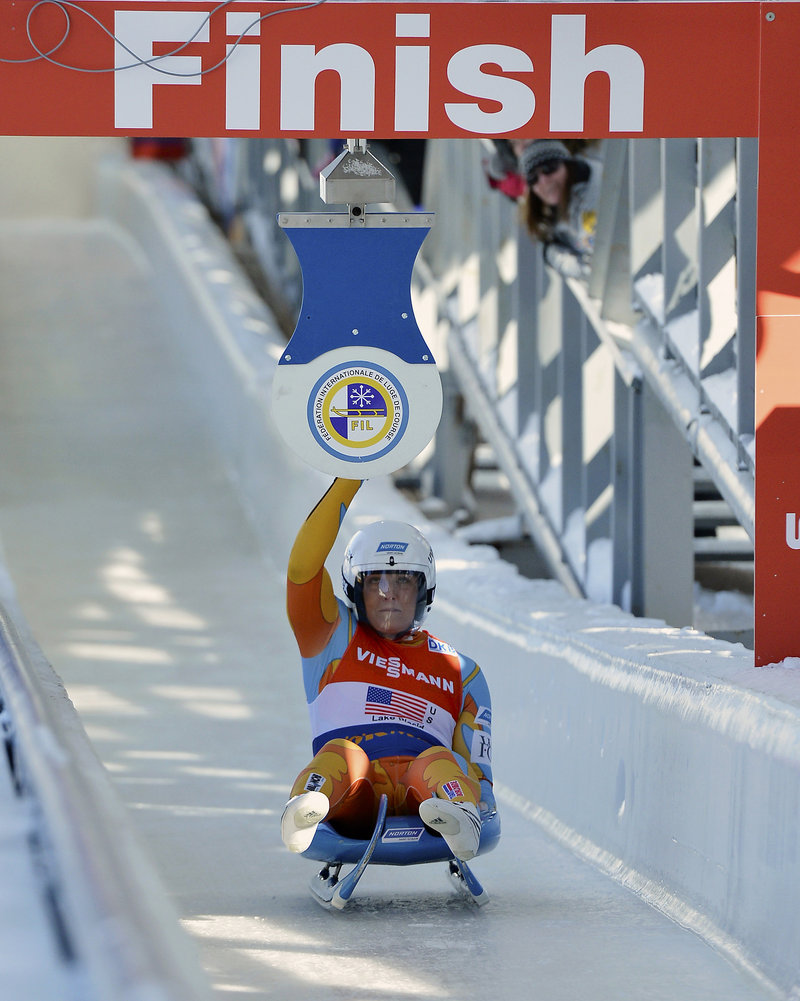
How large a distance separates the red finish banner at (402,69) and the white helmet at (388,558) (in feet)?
2.95

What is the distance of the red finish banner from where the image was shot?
3297 millimetres

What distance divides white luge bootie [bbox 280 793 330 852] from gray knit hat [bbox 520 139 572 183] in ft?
10.5

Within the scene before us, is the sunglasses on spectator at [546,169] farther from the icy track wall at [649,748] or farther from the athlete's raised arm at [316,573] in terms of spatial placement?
the athlete's raised arm at [316,573]

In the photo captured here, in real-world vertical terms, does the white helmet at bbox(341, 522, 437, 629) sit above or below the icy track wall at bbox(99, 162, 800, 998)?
above

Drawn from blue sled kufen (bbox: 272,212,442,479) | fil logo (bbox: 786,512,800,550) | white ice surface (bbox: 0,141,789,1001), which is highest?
blue sled kufen (bbox: 272,212,442,479)

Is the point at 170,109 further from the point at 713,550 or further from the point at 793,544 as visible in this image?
the point at 713,550

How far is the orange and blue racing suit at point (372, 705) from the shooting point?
3449 millimetres

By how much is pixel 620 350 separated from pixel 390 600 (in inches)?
91.4

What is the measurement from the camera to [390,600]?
3646 millimetres

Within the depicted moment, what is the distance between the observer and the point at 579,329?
6461mm

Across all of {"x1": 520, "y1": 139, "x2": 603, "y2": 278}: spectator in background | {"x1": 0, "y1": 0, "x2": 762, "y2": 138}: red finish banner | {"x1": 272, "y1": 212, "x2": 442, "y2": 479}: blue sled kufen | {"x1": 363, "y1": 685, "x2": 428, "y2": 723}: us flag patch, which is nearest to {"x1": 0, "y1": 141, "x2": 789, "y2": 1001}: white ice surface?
{"x1": 363, "y1": 685, "x2": 428, "y2": 723}: us flag patch

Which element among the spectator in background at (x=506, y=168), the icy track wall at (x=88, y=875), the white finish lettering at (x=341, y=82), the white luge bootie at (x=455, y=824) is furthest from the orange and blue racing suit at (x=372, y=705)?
the spectator in background at (x=506, y=168)

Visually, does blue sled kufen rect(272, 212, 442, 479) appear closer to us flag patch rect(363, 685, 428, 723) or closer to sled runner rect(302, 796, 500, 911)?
us flag patch rect(363, 685, 428, 723)

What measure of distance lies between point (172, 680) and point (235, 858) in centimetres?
225
